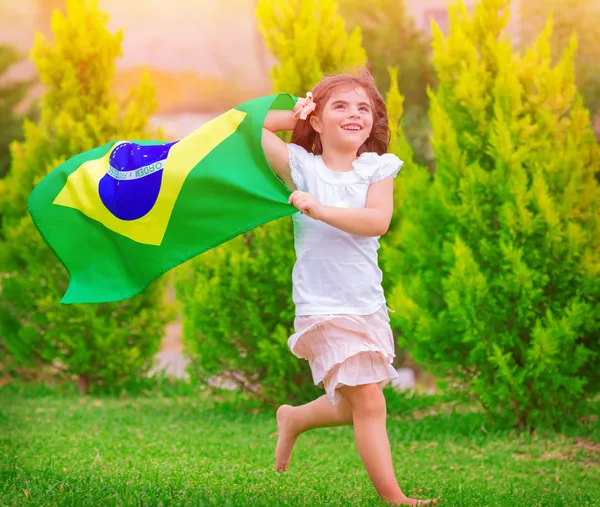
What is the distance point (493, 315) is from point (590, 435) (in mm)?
1124

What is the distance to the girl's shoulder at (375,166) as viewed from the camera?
11.3 ft

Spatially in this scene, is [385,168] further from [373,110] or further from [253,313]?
[253,313]

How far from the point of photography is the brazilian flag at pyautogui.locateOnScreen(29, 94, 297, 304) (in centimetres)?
361

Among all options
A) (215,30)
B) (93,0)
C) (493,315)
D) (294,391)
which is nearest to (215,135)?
(493,315)

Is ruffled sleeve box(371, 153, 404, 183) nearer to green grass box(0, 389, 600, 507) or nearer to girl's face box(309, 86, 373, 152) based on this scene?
girl's face box(309, 86, 373, 152)

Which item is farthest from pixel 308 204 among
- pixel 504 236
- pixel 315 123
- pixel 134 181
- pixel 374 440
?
pixel 504 236

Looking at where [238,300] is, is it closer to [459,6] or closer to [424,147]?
[459,6]

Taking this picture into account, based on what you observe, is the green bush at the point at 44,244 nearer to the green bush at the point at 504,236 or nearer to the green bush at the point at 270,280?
the green bush at the point at 270,280

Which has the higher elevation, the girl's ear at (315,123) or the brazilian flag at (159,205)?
the girl's ear at (315,123)

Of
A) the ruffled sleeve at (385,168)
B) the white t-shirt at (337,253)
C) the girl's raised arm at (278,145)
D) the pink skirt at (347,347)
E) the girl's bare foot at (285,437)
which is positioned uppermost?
the girl's raised arm at (278,145)

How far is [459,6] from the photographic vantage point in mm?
6332

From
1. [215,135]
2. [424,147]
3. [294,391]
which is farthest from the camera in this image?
[424,147]

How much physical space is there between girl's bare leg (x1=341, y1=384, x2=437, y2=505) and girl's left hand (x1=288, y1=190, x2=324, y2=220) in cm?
77

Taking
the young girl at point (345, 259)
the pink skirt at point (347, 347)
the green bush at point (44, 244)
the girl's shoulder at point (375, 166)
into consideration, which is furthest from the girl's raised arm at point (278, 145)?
the green bush at point (44, 244)
